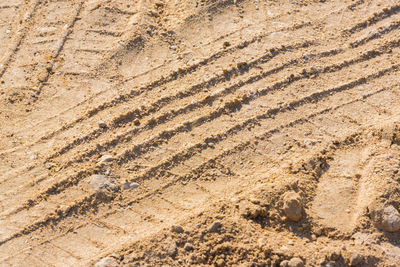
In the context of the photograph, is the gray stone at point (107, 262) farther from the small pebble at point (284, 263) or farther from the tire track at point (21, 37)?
the tire track at point (21, 37)

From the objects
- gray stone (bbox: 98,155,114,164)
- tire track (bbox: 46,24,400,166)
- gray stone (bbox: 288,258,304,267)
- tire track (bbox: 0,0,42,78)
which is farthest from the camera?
tire track (bbox: 0,0,42,78)

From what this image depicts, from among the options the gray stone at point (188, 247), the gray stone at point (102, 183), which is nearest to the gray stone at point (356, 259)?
the gray stone at point (188, 247)

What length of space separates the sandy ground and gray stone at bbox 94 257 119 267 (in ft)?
0.04

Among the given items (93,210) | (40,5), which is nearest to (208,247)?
(93,210)

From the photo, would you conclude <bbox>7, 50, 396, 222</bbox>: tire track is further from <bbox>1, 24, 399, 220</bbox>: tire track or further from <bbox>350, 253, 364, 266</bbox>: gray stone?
<bbox>350, 253, 364, 266</bbox>: gray stone

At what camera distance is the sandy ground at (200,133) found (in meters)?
3.08

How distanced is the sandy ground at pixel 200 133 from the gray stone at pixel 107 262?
0.04 ft

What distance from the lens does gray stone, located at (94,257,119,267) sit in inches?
118

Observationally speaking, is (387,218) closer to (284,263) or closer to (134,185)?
(284,263)

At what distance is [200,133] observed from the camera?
3643mm

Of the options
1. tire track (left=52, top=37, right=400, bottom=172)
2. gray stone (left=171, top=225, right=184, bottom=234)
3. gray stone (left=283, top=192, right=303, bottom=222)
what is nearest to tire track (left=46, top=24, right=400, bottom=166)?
tire track (left=52, top=37, right=400, bottom=172)

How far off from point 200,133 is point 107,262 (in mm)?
1216

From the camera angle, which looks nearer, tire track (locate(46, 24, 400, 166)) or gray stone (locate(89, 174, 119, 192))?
gray stone (locate(89, 174, 119, 192))

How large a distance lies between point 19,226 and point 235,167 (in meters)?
1.63
